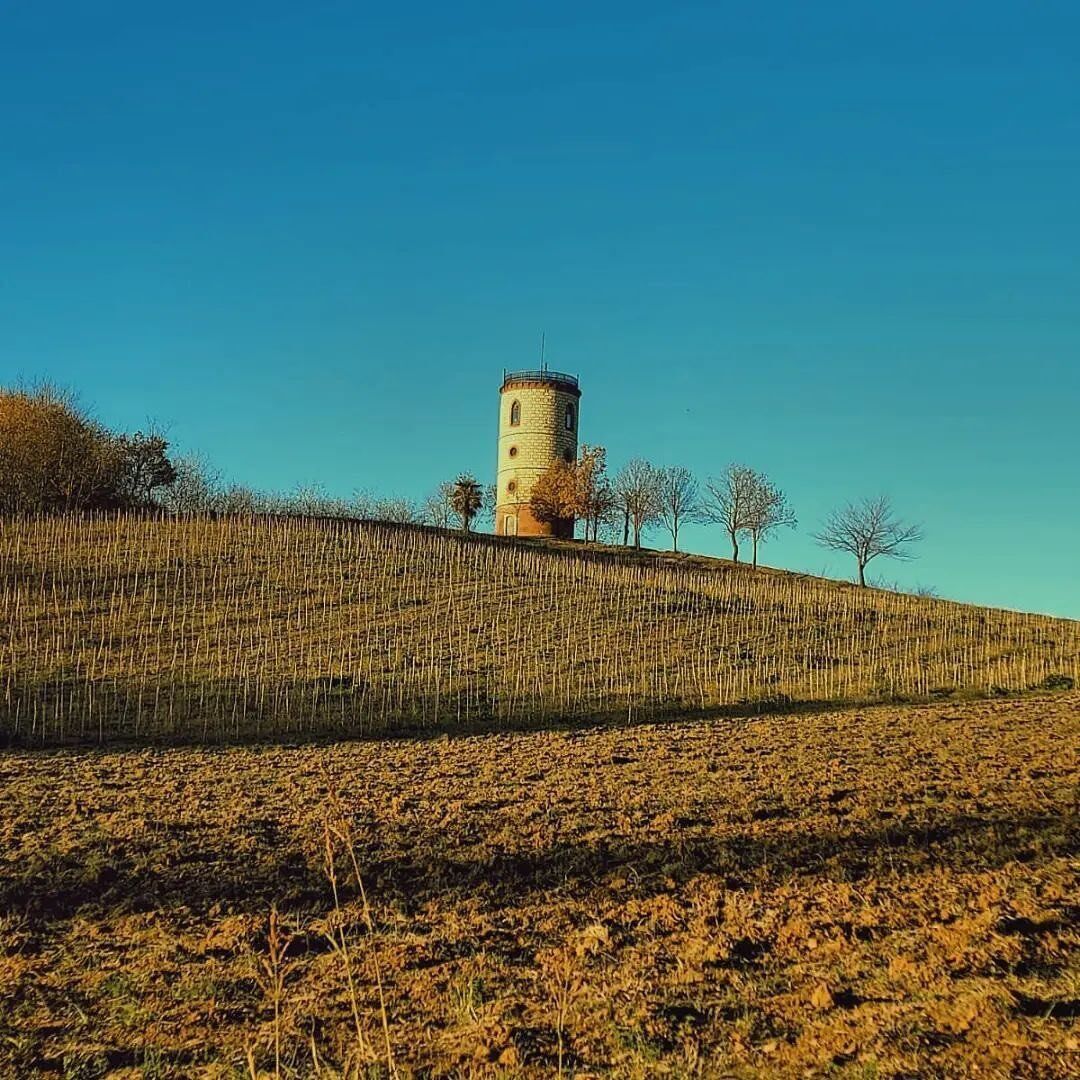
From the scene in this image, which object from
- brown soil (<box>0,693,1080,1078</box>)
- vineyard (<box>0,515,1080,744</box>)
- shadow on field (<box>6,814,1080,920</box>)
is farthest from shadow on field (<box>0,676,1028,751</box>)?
shadow on field (<box>6,814,1080,920</box>)

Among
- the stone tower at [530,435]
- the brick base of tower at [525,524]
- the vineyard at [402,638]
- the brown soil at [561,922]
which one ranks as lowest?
the brown soil at [561,922]

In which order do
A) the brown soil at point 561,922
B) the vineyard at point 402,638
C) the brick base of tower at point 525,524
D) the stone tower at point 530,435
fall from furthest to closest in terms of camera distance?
the stone tower at point 530,435
the brick base of tower at point 525,524
the vineyard at point 402,638
the brown soil at point 561,922

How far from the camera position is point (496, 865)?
17.9 ft

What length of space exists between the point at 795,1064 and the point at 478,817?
146 inches

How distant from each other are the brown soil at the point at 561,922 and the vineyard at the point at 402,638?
4.74m

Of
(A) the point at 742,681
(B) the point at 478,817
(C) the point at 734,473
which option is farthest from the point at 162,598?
(C) the point at 734,473

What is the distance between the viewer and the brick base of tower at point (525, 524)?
5175 cm

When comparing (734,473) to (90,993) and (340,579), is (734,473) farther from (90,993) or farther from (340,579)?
(90,993)

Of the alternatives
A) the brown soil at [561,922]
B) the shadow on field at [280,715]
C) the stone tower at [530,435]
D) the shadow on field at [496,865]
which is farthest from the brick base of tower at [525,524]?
the shadow on field at [496,865]

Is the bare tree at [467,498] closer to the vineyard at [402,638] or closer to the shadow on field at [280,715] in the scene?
the vineyard at [402,638]

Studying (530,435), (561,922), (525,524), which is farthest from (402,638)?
(530,435)

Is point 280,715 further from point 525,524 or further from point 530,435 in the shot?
point 530,435

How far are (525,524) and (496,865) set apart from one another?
48.2m

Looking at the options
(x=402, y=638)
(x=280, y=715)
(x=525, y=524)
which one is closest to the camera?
(x=280, y=715)
